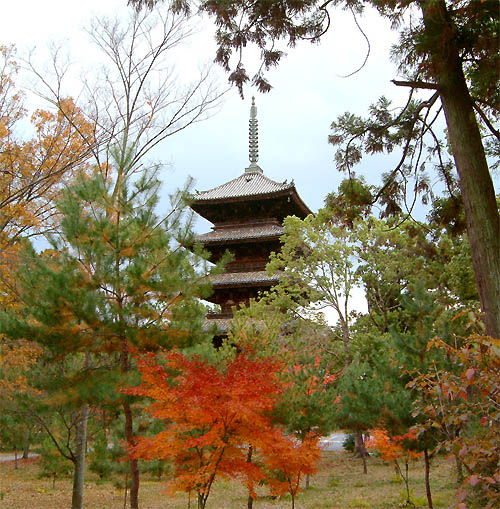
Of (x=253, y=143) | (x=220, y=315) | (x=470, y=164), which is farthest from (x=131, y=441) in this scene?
(x=253, y=143)

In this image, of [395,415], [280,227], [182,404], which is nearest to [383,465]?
[395,415]

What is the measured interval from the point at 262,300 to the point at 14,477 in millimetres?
9585

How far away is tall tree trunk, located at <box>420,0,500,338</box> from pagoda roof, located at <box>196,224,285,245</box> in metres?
15.4

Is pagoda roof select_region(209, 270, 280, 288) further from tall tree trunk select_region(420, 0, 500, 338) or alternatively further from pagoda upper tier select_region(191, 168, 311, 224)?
tall tree trunk select_region(420, 0, 500, 338)

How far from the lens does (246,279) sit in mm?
20938

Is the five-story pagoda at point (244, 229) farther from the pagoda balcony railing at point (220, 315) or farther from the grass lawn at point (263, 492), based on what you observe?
the grass lawn at point (263, 492)

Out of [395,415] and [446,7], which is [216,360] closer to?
[395,415]

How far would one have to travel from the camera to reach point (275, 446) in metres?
7.08

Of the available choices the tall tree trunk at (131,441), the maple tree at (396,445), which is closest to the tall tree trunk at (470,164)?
the tall tree trunk at (131,441)

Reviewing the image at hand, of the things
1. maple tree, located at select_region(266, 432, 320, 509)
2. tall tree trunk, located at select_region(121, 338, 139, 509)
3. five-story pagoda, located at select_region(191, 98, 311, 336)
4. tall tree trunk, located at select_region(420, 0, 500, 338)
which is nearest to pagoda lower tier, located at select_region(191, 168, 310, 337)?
five-story pagoda, located at select_region(191, 98, 311, 336)

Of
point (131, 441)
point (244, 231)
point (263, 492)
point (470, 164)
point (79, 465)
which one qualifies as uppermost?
point (244, 231)

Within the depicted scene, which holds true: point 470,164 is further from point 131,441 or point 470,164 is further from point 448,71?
point 131,441

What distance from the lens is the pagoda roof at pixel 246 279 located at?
2055 centimetres

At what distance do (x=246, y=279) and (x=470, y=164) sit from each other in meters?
15.8
